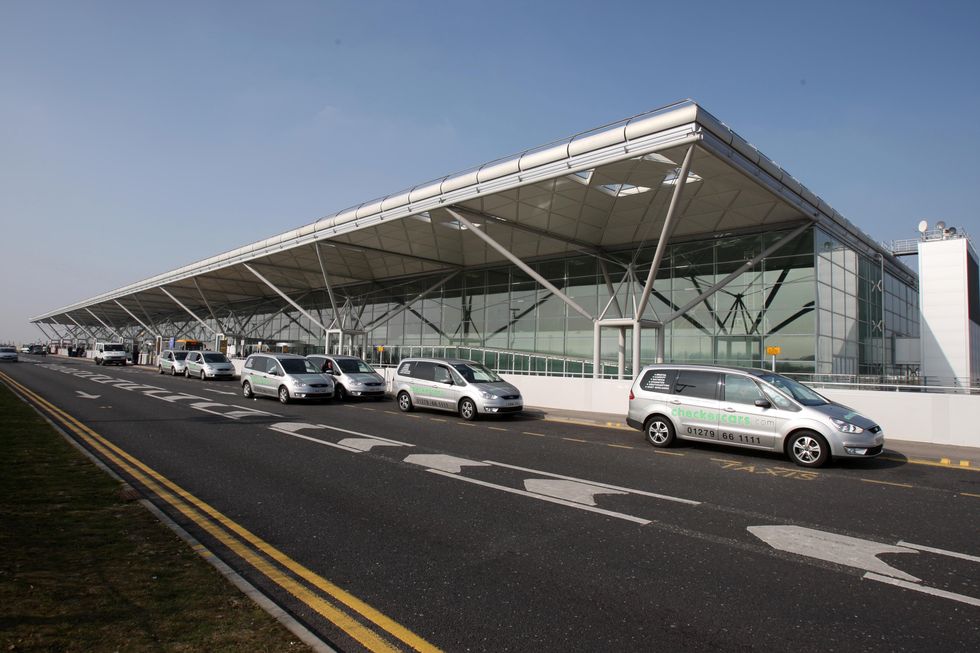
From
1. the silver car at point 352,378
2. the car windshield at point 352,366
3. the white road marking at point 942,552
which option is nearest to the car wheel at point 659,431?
the white road marking at point 942,552

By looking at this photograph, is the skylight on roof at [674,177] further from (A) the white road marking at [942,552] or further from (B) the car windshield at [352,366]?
(A) the white road marking at [942,552]

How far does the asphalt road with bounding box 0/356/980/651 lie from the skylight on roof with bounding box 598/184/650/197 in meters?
14.8

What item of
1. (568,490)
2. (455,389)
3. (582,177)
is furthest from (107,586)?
(582,177)

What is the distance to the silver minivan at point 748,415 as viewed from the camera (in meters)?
9.38

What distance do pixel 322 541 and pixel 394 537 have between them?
2.15 ft

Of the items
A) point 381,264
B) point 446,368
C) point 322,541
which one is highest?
point 381,264

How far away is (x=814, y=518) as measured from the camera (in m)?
6.26

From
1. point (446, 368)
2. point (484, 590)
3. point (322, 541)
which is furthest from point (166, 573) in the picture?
point (446, 368)

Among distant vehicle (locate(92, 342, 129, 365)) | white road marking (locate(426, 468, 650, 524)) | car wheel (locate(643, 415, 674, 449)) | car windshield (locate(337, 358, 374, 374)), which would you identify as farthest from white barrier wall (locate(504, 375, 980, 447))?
distant vehicle (locate(92, 342, 129, 365))

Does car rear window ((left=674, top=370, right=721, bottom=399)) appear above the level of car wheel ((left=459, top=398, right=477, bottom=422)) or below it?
A: above

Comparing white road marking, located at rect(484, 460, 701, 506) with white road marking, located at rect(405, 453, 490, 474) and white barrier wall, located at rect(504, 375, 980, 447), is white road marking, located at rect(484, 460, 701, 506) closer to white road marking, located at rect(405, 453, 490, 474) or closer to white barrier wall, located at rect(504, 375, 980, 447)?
white road marking, located at rect(405, 453, 490, 474)

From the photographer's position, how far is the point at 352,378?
21.0 meters

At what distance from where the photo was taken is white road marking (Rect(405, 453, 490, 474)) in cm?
857

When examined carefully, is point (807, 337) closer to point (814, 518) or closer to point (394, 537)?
point (814, 518)
